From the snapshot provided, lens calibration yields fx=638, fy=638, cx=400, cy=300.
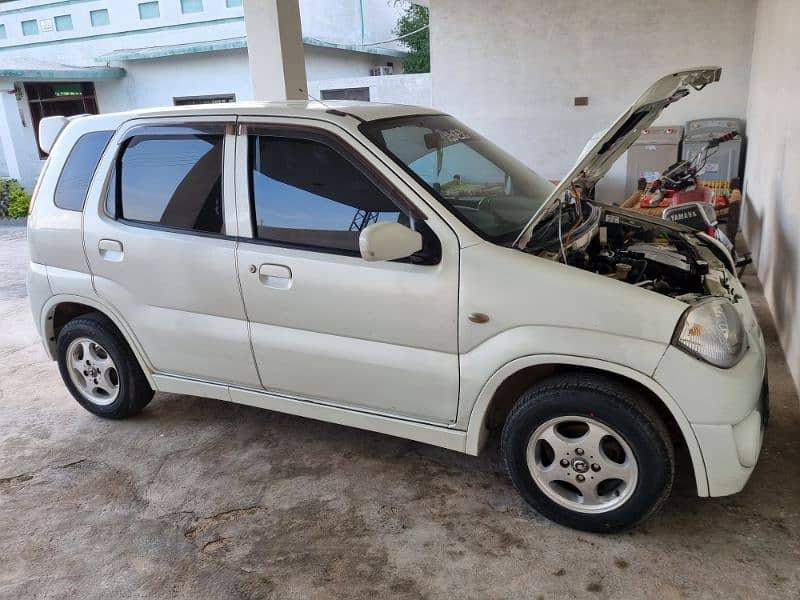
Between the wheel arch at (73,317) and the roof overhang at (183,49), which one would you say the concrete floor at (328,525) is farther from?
the roof overhang at (183,49)

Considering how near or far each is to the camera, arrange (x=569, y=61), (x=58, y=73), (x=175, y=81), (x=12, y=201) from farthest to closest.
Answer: (x=175, y=81) → (x=58, y=73) → (x=12, y=201) → (x=569, y=61)

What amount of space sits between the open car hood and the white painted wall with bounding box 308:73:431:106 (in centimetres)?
1268

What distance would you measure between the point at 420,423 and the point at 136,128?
2251mm

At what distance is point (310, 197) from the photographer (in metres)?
3.06

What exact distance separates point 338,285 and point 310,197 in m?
0.46

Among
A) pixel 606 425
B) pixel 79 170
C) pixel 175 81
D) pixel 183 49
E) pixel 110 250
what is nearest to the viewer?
pixel 606 425

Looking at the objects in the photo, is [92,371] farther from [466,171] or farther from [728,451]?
[728,451]

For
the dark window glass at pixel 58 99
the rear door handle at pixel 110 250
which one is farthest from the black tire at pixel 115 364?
the dark window glass at pixel 58 99

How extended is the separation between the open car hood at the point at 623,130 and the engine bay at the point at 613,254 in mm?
199

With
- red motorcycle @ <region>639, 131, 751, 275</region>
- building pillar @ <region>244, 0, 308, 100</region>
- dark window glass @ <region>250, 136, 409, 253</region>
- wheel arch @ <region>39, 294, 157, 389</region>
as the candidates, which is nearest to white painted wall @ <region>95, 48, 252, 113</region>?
building pillar @ <region>244, 0, 308, 100</region>

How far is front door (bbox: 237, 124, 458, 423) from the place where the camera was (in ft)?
Result: 9.30

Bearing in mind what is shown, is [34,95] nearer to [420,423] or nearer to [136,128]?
[136,128]

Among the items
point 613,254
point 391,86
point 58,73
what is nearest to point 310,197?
point 613,254

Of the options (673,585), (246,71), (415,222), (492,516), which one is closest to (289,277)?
(415,222)
